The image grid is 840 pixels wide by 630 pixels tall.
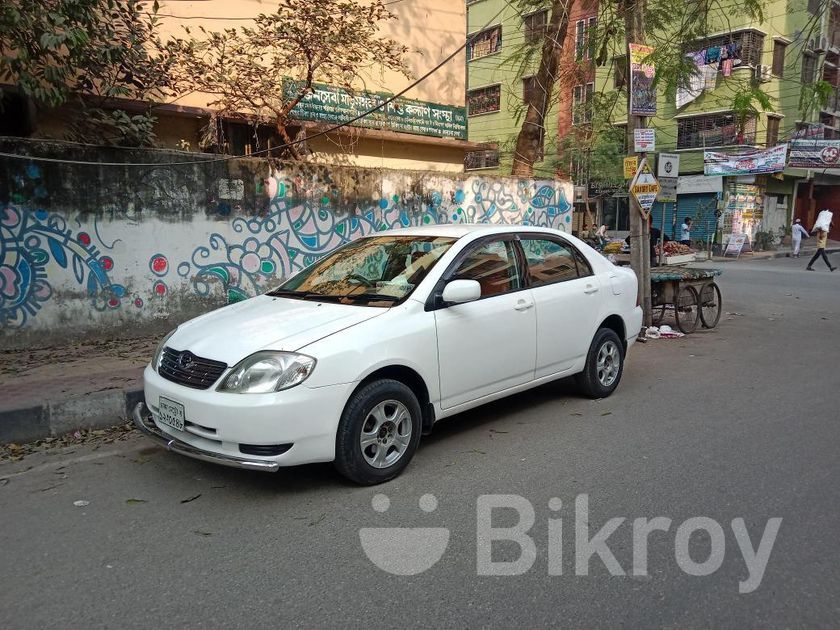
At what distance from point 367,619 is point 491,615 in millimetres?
523

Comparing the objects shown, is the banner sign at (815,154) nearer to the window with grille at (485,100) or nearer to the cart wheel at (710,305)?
the window with grille at (485,100)

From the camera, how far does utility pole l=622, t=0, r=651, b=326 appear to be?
899 centimetres

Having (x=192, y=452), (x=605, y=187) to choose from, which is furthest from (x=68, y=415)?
(x=605, y=187)

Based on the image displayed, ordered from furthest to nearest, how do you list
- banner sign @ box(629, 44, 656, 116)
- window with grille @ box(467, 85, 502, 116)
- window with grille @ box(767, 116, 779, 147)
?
window with grille @ box(467, 85, 502, 116) → window with grille @ box(767, 116, 779, 147) → banner sign @ box(629, 44, 656, 116)

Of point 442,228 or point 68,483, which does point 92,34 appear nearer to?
point 442,228

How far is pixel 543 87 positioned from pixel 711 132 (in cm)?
2053

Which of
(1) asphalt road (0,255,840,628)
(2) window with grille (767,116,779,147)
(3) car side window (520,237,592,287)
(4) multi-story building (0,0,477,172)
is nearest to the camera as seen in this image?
(1) asphalt road (0,255,840,628)

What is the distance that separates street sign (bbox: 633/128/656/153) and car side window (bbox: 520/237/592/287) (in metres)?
3.91

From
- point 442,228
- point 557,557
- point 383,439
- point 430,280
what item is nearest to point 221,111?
point 442,228

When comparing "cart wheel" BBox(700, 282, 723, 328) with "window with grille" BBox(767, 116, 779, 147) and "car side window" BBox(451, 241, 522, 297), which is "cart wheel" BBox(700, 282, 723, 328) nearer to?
"car side window" BBox(451, 241, 522, 297)

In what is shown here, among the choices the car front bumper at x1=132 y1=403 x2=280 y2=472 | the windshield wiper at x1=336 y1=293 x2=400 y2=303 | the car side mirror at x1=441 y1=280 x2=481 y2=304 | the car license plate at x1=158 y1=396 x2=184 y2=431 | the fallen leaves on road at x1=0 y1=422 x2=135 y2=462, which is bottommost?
the fallen leaves on road at x1=0 y1=422 x2=135 y2=462

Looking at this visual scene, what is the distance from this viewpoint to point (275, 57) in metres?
10.1

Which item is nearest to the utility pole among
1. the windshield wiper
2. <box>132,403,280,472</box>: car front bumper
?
the windshield wiper

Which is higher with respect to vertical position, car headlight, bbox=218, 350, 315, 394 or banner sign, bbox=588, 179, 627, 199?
banner sign, bbox=588, 179, 627, 199
